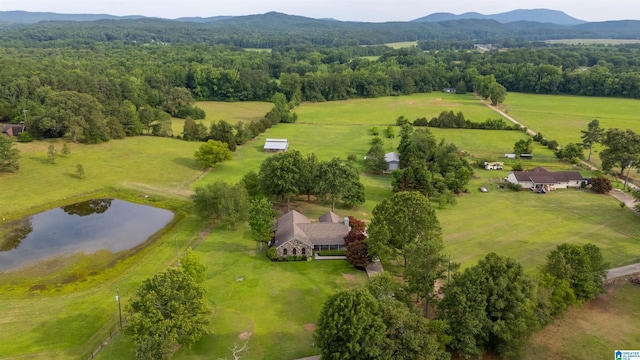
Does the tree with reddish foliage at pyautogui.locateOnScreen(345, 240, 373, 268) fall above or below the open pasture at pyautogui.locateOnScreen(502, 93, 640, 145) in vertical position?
below

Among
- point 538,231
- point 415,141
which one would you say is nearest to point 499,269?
point 538,231

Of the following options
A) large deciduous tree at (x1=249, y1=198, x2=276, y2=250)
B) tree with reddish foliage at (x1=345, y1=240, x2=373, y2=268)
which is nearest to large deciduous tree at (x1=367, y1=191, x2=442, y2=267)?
tree with reddish foliage at (x1=345, y1=240, x2=373, y2=268)

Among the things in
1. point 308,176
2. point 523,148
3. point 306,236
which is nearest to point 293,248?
point 306,236

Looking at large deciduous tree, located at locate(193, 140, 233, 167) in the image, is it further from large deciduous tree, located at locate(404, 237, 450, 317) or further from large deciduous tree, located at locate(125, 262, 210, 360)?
large deciduous tree, located at locate(404, 237, 450, 317)

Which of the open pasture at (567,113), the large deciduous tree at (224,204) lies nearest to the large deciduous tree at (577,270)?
the large deciduous tree at (224,204)

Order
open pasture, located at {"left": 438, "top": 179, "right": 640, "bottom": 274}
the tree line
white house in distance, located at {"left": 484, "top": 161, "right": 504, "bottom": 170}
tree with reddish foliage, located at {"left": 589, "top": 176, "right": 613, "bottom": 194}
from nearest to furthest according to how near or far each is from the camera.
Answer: open pasture, located at {"left": 438, "top": 179, "right": 640, "bottom": 274} < tree with reddish foliage, located at {"left": 589, "top": 176, "right": 613, "bottom": 194} < white house in distance, located at {"left": 484, "top": 161, "right": 504, "bottom": 170} < the tree line

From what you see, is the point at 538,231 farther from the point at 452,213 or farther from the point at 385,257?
the point at 385,257

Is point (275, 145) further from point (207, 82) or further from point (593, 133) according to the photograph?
point (207, 82)
